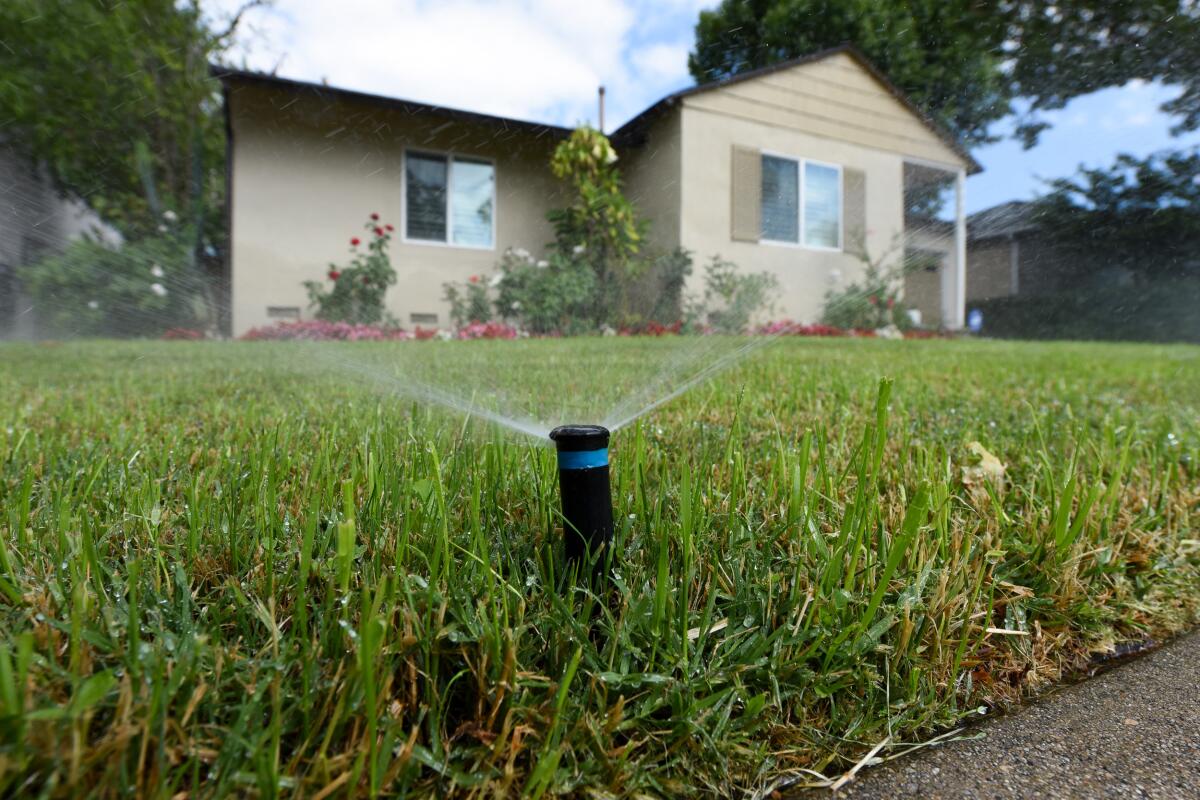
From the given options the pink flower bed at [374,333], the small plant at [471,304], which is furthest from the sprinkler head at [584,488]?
the small plant at [471,304]

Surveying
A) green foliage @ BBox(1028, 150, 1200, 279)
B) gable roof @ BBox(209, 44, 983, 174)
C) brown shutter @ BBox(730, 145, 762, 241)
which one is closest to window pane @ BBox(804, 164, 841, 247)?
brown shutter @ BBox(730, 145, 762, 241)

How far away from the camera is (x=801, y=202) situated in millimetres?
3342

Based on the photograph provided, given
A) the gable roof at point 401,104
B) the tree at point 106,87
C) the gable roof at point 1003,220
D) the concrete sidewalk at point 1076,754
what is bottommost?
the concrete sidewalk at point 1076,754

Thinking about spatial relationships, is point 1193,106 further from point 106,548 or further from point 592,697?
point 106,548

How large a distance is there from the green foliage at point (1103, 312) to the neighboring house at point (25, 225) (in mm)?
4769

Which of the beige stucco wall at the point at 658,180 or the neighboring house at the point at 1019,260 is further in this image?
the beige stucco wall at the point at 658,180

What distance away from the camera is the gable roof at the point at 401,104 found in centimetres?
292

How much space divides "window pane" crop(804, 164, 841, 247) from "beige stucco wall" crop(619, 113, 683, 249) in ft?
2.21

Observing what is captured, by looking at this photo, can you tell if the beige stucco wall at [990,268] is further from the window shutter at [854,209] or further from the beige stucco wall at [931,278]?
the window shutter at [854,209]

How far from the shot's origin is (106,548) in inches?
34.1

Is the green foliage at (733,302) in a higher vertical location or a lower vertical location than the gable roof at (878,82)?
lower

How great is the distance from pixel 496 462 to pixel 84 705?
713mm

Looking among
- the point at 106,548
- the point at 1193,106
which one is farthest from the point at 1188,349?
the point at 106,548

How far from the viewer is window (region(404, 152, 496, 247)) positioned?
437 cm
